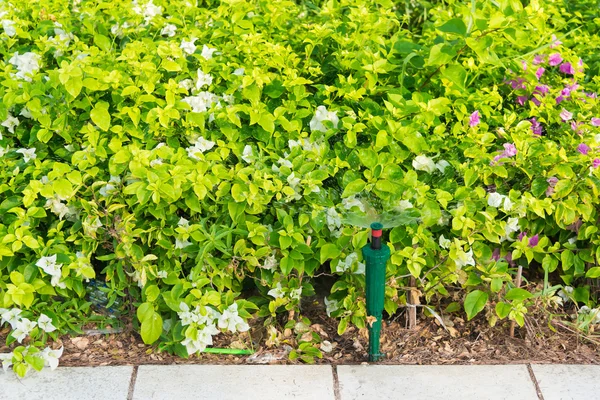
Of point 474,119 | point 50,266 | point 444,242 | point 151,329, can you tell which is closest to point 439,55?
point 474,119

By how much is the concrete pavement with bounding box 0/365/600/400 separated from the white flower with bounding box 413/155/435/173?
32.4 inches

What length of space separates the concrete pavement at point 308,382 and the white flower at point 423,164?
0.82m

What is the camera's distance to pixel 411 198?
3.13 meters

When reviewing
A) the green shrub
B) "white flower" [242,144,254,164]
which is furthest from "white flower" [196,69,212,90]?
"white flower" [242,144,254,164]

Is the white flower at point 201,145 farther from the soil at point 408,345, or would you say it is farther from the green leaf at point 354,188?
the soil at point 408,345

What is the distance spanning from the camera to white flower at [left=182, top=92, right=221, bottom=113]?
3365 mm

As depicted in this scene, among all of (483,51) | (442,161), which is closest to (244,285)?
(442,161)

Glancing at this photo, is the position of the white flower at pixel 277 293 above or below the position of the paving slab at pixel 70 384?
above

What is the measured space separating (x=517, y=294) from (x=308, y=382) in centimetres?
91

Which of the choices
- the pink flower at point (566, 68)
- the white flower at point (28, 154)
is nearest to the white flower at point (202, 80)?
the white flower at point (28, 154)

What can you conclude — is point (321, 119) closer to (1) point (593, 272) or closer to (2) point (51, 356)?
(1) point (593, 272)

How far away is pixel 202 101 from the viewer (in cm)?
339

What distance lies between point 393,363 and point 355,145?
Answer: 915 mm

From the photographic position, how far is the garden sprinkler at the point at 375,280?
2.81m
